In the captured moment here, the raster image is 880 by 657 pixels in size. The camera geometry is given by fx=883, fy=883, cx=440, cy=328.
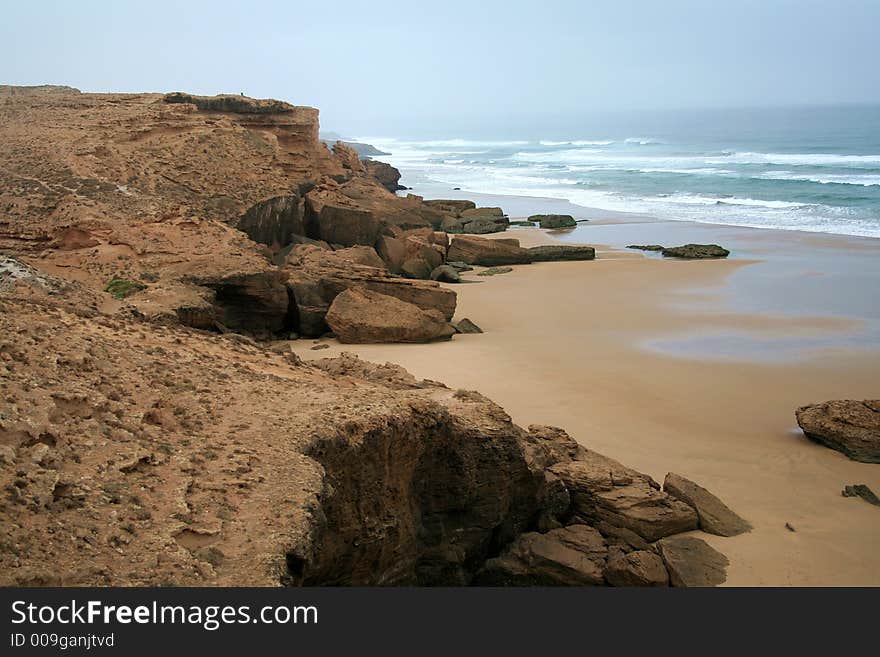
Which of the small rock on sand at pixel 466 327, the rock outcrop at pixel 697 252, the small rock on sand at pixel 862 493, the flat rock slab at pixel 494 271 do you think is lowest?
the small rock on sand at pixel 862 493

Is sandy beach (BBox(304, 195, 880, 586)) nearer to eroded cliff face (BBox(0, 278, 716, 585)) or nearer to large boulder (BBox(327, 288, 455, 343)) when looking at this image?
large boulder (BBox(327, 288, 455, 343))

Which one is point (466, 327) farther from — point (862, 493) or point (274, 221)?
point (862, 493)

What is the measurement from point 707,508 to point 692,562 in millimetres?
949

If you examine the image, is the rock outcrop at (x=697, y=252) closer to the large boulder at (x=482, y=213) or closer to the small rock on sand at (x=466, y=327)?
the large boulder at (x=482, y=213)

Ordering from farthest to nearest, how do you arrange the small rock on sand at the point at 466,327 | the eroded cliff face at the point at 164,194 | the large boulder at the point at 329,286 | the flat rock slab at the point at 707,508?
1. the small rock on sand at the point at 466,327
2. the large boulder at the point at 329,286
3. the eroded cliff face at the point at 164,194
4. the flat rock slab at the point at 707,508

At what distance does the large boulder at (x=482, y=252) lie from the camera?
22.2m

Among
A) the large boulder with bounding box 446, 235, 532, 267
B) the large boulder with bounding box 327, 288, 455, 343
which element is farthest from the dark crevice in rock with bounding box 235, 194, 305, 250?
the large boulder with bounding box 446, 235, 532, 267

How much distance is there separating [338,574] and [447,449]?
1394 millimetres

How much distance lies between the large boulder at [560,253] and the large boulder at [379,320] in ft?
31.0

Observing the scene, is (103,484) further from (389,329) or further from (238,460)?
(389,329)

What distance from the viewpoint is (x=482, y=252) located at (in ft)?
73.0

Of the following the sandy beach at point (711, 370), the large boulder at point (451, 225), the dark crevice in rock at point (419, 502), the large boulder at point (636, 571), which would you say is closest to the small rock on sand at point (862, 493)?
the sandy beach at point (711, 370)

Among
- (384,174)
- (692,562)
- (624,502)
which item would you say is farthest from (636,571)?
(384,174)

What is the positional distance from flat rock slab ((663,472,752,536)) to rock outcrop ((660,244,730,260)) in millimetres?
15874
